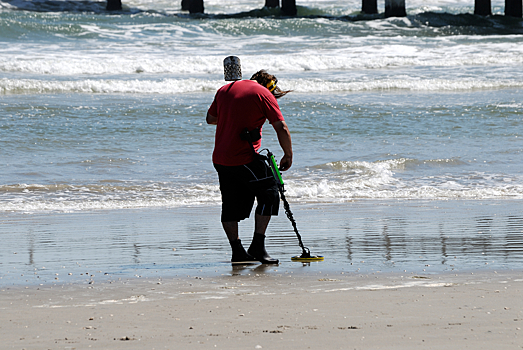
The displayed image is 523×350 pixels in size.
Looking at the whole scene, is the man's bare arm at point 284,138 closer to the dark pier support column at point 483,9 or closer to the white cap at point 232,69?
the white cap at point 232,69

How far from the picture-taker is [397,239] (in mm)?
5734

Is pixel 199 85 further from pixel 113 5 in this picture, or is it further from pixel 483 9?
pixel 483 9

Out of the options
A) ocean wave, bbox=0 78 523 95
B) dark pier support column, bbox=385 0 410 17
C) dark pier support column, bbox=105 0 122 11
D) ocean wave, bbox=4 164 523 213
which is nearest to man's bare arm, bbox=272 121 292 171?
ocean wave, bbox=4 164 523 213

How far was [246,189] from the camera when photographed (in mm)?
5160

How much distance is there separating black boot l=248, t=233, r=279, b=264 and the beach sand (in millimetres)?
475

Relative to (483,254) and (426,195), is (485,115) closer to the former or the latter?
(426,195)

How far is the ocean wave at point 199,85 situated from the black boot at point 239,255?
1324 centimetres

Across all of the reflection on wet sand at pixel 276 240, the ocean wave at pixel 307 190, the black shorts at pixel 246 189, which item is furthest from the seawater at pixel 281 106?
the black shorts at pixel 246 189

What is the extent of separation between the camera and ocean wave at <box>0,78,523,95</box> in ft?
58.4

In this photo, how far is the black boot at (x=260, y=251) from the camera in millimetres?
5043

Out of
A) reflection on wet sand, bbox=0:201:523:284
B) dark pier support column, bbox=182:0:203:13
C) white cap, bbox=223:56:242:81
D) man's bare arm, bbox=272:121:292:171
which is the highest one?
dark pier support column, bbox=182:0:203:13

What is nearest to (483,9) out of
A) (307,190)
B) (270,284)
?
(307,190)

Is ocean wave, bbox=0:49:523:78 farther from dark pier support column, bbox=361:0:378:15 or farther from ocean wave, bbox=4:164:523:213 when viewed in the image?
ocean wave, bbox=4:164:523:213

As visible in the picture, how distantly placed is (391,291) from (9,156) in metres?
8.28
